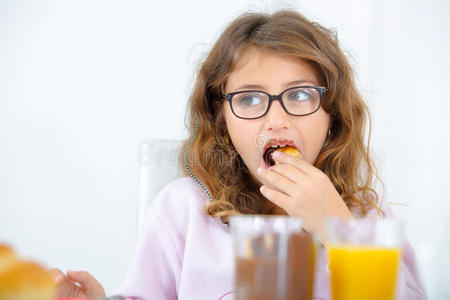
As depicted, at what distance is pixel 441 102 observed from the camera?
7.62 ft

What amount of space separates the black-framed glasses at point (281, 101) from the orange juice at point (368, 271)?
699mm

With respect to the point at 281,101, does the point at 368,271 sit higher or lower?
lower

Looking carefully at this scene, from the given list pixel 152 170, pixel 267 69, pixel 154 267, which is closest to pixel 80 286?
pixel 154 267

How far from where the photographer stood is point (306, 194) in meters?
0.97

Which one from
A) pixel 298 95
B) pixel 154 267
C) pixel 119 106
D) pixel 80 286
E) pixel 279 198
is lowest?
pixel 154 267

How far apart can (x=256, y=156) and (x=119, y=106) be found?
1255 millimetres

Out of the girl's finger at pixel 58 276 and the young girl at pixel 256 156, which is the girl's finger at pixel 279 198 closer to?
the young girl at pixel 256 156

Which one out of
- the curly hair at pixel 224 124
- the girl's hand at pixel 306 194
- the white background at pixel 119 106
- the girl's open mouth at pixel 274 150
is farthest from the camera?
the white background at pixel 119 106

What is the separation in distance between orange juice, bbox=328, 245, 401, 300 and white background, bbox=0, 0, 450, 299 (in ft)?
5.73

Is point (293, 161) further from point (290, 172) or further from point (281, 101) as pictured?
point (281, 101)

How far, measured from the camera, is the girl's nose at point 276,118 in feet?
3.84

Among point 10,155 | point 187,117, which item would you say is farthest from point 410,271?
point 10,155

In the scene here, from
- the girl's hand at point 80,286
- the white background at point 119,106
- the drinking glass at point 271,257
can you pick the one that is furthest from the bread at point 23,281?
the white background at point 119,106

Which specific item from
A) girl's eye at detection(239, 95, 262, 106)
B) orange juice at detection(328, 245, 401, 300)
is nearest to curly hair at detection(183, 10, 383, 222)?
girl's eye at detection(239, 95, 262, 106)
